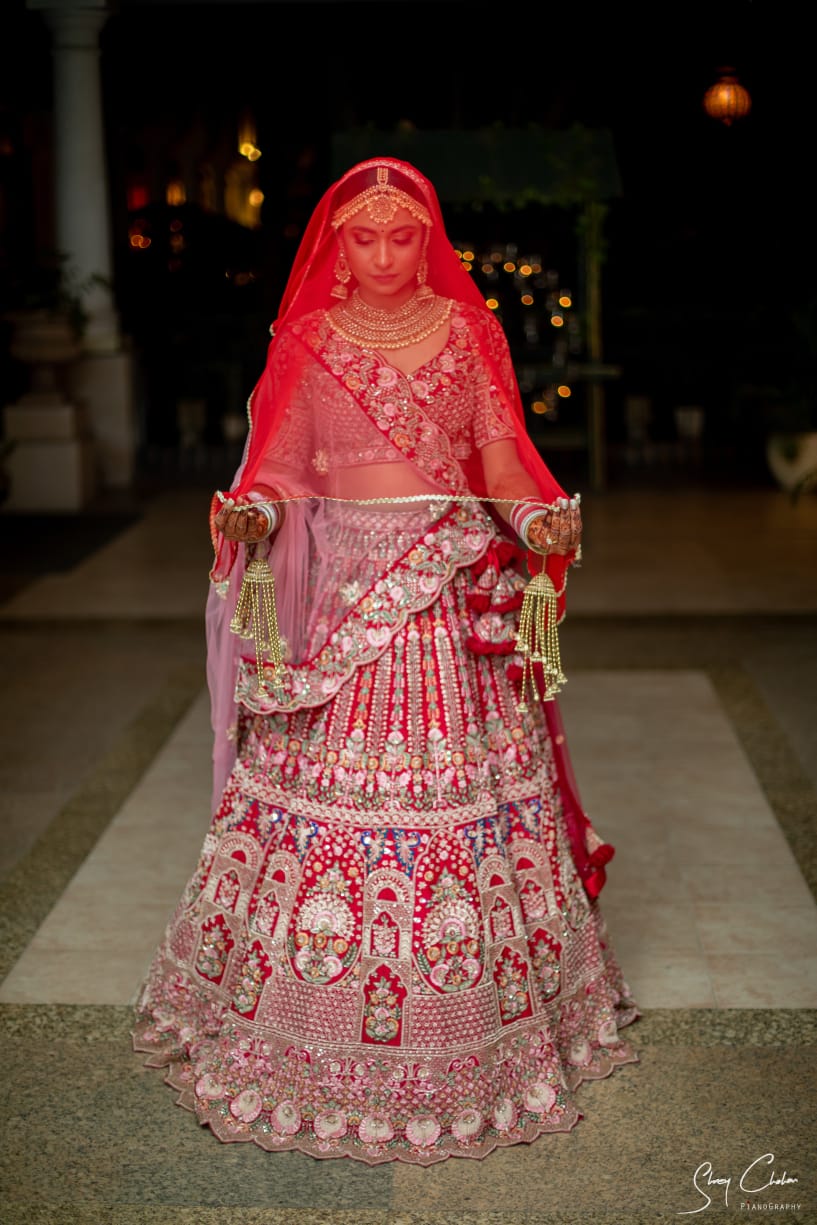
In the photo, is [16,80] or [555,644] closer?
[555,644]

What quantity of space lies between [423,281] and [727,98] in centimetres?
881

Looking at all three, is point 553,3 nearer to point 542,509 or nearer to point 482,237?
point 482,237

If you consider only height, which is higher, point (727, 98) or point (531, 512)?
point (727, 98)

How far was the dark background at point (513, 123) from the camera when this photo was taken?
12.7 metres

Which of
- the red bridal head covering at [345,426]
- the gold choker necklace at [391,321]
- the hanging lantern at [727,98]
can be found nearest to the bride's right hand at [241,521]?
the red bridal head covering at [345,426]

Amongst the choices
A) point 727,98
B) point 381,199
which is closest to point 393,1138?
point 381,199

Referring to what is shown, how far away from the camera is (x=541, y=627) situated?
290cm

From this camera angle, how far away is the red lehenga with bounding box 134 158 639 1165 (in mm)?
2789

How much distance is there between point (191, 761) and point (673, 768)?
153 cm

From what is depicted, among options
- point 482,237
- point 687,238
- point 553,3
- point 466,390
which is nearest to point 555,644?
point 466,390

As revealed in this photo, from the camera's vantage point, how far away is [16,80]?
43.2 ft

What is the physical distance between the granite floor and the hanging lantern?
4.33 metres

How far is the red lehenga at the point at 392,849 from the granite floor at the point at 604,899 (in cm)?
10

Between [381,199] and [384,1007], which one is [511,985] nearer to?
A: [384,1007]
